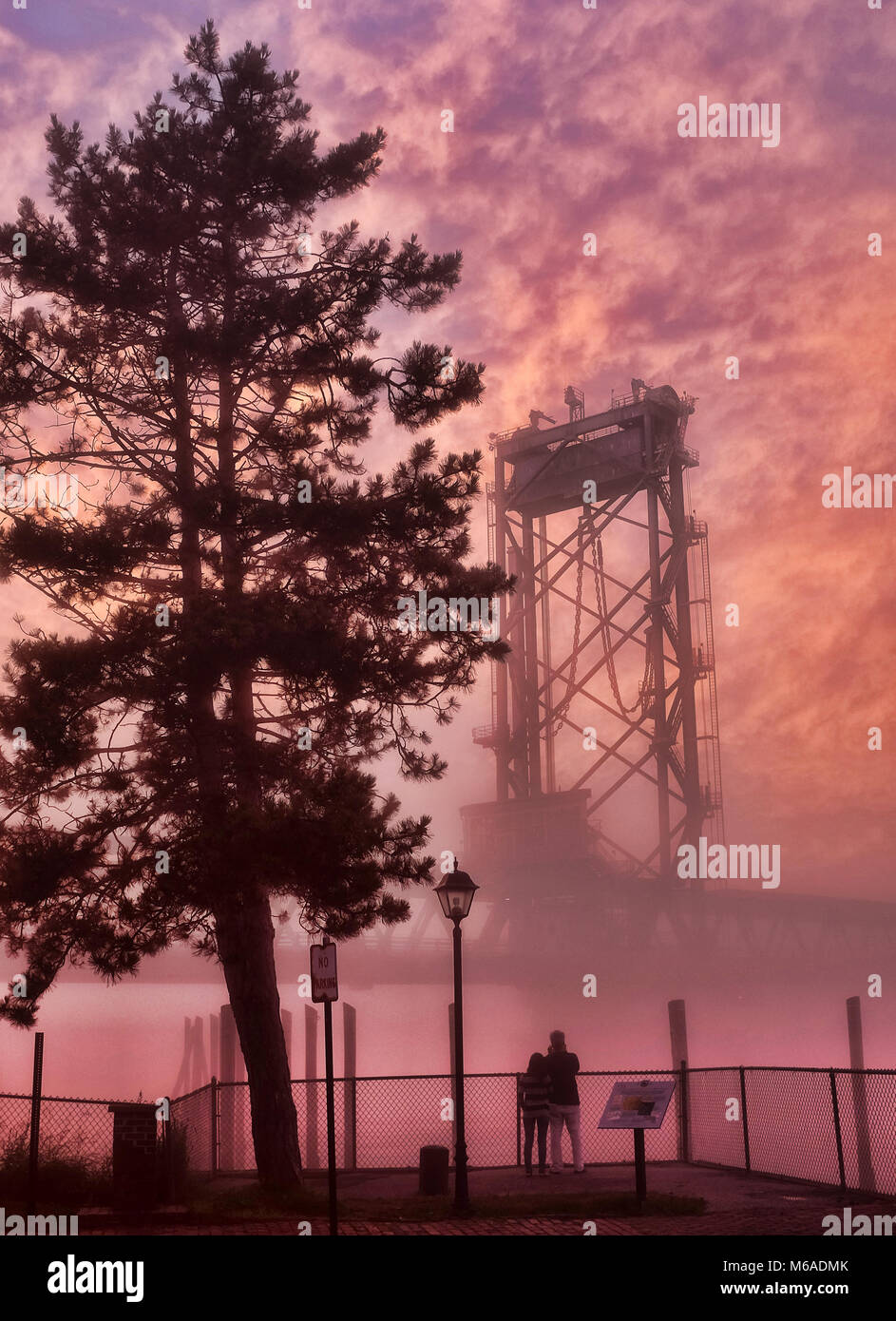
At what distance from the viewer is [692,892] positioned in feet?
226

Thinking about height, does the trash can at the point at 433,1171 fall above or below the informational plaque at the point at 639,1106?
below

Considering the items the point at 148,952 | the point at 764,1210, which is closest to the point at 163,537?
the point at 148,952

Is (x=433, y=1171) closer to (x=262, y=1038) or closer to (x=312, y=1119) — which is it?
(x=262, y=1038)

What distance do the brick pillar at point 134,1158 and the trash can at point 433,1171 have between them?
12.8 feet

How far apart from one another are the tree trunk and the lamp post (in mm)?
2397

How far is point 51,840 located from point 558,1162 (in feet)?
28.2

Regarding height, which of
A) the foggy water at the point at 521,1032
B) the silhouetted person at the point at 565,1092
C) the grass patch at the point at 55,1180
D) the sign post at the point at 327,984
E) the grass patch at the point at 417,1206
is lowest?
the foggy water at the point at 521,1032

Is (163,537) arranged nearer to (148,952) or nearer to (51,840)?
(51,840)

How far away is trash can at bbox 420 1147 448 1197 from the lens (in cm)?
1664

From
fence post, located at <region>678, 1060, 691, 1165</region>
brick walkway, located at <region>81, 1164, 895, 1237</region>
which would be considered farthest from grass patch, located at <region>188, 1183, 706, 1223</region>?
fence post, located at <region>678, 1060, 691, 1165</region>

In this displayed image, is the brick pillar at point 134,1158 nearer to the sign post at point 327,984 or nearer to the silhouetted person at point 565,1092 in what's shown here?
the sign post at point 327,984

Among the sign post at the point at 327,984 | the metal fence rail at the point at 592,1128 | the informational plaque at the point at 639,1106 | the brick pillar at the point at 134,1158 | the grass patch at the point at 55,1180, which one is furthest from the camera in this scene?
the metal fence rail at the point at 592,1128

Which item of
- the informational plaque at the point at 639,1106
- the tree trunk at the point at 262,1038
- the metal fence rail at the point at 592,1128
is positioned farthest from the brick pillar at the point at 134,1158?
the informational plaque at the point at 639,1106

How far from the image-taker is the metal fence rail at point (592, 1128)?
19344 millimetres
